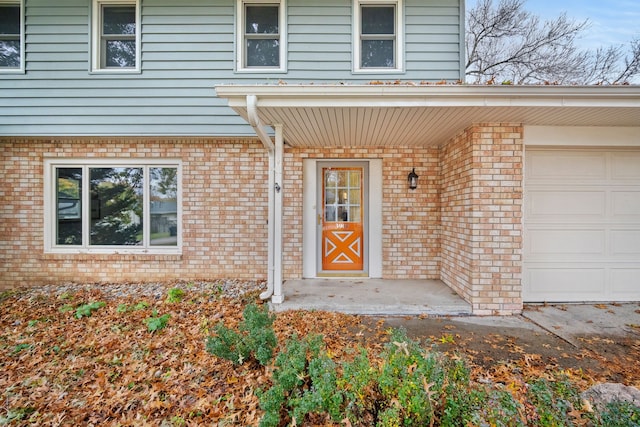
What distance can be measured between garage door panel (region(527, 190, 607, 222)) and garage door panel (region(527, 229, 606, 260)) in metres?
0.20

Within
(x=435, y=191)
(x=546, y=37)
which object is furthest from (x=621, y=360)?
(x=546, y=37)

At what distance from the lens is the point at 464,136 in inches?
156

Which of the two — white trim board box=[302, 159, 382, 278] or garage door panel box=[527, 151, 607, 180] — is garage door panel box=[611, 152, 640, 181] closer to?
garage door panel box=[527, 151, 607, 180]

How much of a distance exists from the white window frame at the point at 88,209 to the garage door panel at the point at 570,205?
5594 mm

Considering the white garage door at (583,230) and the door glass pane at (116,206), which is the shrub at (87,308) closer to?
the door glass pane at (116,206)

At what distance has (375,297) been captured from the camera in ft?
13.5

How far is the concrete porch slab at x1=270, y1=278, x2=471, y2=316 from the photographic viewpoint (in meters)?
3.77

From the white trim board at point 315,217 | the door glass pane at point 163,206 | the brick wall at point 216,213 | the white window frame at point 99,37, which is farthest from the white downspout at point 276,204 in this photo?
the white window frame at point 99,37

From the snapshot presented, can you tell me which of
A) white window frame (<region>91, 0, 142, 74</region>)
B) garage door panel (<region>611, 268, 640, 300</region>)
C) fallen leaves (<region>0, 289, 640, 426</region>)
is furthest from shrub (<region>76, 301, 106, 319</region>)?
garage door panel (<region>611, 268, 640, 300</region>)

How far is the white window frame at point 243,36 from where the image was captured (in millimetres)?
4863

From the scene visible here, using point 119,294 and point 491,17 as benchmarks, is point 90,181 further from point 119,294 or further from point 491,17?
point 491,17

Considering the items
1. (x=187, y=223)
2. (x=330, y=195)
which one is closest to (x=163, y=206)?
(x=187, y=223)

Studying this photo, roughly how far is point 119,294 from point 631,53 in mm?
15547

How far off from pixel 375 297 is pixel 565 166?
3177 mm
